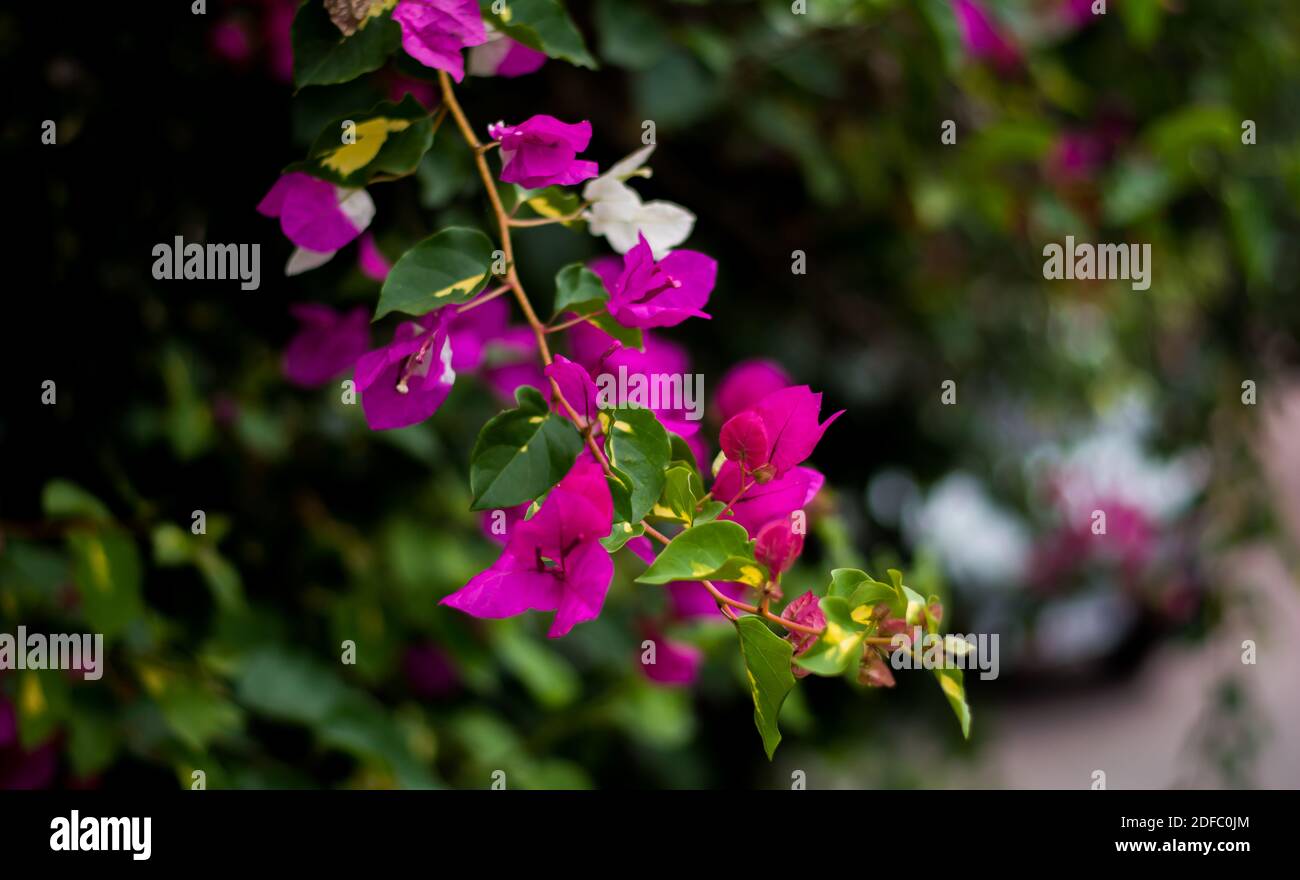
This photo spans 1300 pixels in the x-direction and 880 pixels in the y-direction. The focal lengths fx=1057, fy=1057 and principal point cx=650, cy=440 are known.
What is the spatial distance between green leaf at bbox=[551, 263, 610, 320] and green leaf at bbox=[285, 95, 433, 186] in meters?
0.07

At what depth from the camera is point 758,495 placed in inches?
15.3

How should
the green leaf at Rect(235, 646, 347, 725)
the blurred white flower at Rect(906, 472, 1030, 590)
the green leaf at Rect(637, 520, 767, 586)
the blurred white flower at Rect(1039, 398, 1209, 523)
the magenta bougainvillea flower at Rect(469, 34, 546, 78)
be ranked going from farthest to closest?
the blurred white flower at Rect(906, 472, 1030, 590) → the blurred white flower at Rect(1039, 398, 1209, 523) → the green leaf at Rect(235, 646, 347, 725) → the magenta bougainvillea flower at Rect(469, 34, 546, 78) → the green leaf at Rect(637, 520, 767, 586)

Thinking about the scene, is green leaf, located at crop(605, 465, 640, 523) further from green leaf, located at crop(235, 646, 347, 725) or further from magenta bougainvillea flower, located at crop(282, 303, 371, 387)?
green leaf, located at crop(235, 646, 347, 725)

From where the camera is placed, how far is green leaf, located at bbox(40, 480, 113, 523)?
0.56m

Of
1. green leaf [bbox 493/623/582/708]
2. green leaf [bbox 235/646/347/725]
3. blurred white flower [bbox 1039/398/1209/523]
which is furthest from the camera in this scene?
blurred white flower [bbox 1039/398/1209/523]

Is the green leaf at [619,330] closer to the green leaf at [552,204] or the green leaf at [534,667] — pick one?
the green leaf at [552,204]

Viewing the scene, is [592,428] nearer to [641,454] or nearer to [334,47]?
[641,454]

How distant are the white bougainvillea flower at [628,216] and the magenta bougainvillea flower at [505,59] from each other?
7 cm

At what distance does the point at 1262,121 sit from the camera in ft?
3.53

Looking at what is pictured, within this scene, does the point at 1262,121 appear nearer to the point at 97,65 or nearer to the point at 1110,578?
the point at 1110,578

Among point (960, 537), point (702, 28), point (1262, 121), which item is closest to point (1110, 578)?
point (960, 537)

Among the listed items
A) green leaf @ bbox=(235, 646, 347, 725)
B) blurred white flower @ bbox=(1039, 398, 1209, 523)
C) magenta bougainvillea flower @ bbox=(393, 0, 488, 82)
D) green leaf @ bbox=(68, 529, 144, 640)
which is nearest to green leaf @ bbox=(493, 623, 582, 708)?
green leaf @ bbox=(235, 646, 347, 725)

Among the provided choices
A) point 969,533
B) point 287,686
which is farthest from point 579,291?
point 969,533

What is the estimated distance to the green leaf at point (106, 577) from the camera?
1.81ft
